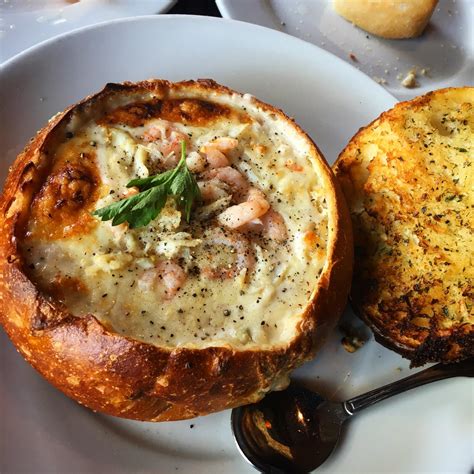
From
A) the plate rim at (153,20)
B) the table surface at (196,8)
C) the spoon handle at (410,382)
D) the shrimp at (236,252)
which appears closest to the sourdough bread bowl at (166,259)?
the shrimp at (236,252)

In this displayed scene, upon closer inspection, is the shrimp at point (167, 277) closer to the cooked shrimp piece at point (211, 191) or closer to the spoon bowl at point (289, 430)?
the cooked shrimp piece at point (211, 191)

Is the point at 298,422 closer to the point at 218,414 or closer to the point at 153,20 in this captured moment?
the point at 218,414

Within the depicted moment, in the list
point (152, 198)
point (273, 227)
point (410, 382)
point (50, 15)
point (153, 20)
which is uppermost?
point (50, 15)

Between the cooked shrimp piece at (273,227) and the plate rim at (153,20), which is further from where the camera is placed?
the plate rim at (153,20)

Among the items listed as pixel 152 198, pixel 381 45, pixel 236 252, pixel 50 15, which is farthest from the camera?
pixel 381 45

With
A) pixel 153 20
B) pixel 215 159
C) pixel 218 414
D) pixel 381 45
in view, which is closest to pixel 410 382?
pixel 218 414

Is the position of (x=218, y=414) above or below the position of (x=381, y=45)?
below

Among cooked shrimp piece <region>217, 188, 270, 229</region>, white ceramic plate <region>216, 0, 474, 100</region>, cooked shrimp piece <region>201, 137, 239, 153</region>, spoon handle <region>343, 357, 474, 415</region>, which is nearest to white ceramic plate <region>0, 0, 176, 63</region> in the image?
white ceramic plate <region>216, 0, 474, 100</region>
